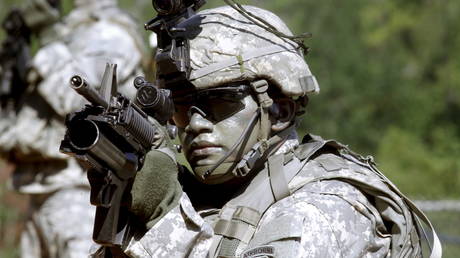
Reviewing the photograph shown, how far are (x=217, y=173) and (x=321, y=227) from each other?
0.55 m

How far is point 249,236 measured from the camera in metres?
4.16

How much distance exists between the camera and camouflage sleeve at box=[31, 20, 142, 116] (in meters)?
8.23

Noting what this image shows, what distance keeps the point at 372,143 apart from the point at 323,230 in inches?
1123

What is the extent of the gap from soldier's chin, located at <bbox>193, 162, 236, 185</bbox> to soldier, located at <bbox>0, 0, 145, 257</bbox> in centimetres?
376

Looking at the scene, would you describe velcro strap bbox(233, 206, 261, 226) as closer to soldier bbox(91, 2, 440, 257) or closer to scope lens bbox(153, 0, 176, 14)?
soldier bbox(91, 2, 440, 257)

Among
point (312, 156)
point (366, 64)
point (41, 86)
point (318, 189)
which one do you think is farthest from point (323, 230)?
point (366, 64)

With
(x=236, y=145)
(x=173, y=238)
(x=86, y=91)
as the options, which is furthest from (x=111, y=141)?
(x=236, y=145)

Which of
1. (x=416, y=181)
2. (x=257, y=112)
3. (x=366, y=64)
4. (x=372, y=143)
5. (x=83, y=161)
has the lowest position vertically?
(x=83, y=161)

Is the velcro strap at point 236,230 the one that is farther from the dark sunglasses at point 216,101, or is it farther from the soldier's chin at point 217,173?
the dark sunglasses at point 216,101

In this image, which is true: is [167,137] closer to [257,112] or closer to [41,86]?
[257,112]

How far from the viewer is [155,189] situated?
3965 mm

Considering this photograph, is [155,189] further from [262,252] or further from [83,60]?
[83,60]

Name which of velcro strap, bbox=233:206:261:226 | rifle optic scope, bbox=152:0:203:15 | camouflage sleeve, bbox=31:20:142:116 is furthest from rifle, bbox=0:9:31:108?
velcro strap, bbox=233:206:261:226

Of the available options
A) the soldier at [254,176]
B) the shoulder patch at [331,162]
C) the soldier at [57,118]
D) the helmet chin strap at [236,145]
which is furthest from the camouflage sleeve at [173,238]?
the soldier at [57,118]
